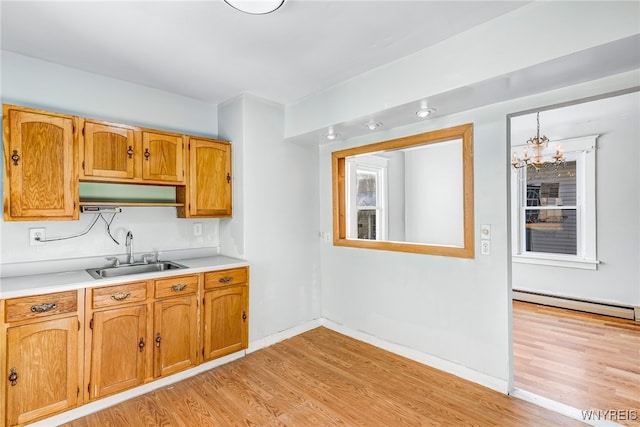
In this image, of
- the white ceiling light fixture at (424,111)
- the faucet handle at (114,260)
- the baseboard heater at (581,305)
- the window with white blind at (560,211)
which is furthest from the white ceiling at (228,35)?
the baseboard heater at (581,305)

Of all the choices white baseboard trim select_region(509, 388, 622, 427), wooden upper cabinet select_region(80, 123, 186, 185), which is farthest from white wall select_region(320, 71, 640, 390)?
wooden upper cabinet select_region(80, 123, 186, 185)

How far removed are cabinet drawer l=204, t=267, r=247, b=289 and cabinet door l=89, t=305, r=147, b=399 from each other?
20.5 inches

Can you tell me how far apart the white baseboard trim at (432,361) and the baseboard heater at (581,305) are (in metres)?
2.69

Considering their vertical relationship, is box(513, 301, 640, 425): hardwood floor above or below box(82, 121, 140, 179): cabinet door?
below

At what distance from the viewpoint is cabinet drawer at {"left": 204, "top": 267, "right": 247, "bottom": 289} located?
271 cm

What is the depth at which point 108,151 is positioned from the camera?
2.41 m

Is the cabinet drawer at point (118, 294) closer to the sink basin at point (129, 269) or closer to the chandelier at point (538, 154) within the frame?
the sink basin at point (129, 269)

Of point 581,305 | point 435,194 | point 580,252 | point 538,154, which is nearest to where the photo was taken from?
point 538,154

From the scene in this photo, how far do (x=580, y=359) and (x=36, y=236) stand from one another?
15.5 ft

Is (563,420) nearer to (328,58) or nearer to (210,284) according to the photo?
(210,284)

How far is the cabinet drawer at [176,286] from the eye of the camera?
243 centimetres

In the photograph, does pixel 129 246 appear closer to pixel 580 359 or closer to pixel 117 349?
pixel 117 349

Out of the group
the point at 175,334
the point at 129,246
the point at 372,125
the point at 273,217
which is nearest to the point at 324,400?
the point at 175,334

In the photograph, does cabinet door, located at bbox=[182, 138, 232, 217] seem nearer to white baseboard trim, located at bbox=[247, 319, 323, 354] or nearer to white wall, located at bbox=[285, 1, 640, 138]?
white wall, located at bbox=[285, 1, 640, 138]
